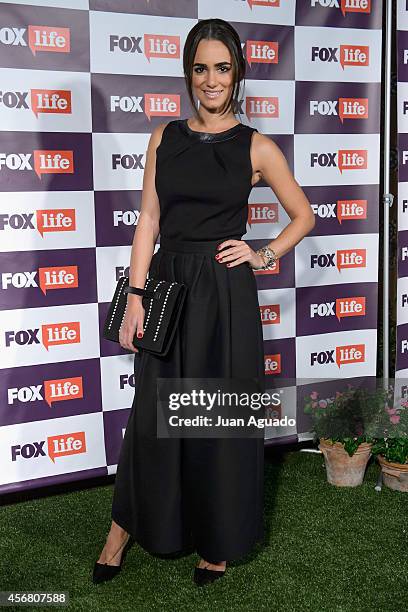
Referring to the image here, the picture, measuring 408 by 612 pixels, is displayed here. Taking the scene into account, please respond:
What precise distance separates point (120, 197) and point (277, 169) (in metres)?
0.97

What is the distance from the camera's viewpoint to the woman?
2.16 m

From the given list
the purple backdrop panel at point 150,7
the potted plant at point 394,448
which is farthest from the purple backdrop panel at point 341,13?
the potted plant at point 394,448

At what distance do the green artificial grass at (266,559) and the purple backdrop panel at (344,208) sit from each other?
1207mm

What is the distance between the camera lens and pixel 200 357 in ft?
7.32

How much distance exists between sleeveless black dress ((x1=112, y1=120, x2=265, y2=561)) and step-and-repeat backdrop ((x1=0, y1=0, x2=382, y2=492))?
0.76 metres

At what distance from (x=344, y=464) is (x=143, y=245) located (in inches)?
59.3

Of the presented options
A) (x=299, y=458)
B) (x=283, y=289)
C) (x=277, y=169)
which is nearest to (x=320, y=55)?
(x=283, y=289)

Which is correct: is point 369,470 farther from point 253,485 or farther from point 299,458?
point 253,485

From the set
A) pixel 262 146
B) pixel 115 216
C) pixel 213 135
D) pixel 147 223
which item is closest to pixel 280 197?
pixel 262 146

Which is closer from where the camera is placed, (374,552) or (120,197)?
(374,552)

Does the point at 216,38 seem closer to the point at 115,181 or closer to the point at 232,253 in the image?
the point at 232,253

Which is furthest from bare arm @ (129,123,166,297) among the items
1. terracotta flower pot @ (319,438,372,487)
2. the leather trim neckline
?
terracotta flower pot @ (319,438,372,487)

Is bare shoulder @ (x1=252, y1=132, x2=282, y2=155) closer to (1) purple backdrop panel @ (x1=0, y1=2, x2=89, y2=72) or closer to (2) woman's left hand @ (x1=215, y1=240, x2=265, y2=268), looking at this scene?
(2) woman's left hand @ (x1=215, y1=240, x2=265, y2=268)

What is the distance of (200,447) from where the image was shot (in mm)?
2275
